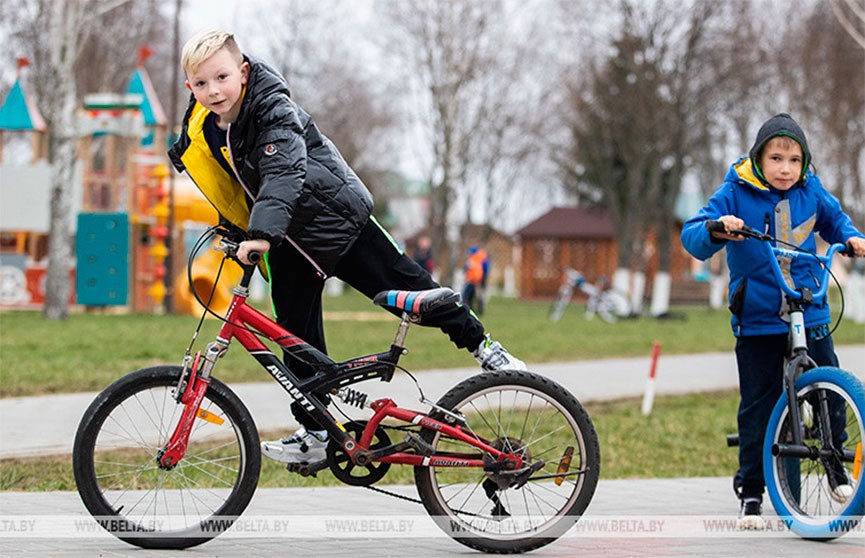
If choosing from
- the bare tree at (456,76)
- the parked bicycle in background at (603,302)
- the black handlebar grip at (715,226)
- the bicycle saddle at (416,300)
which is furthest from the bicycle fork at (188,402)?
the bare tree at (456,76)

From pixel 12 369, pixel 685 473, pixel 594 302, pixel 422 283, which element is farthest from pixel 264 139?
pixel 594 302

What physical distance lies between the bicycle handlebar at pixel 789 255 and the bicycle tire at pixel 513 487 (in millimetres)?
1035

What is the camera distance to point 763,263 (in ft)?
19.9

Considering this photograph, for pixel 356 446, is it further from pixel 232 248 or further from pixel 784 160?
pixel 784 160

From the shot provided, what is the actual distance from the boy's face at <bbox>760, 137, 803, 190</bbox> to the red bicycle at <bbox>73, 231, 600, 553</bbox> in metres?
1.42

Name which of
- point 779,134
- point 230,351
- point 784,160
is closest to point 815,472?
point 784,160

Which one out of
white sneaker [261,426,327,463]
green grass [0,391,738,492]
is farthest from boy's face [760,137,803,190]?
green grass [0,391,738,492]

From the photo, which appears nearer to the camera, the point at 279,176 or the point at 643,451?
the point at 279,176

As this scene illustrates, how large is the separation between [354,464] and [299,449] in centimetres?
30

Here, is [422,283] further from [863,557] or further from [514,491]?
[863,557]

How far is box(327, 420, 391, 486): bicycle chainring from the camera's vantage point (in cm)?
532

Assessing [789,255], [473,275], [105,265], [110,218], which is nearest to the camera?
[789,255]

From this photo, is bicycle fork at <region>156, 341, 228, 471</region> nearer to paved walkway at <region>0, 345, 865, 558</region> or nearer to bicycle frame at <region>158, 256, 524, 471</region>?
bicycle frame at <region>158, 256, 524, 471</region>

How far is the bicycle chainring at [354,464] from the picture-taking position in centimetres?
532
